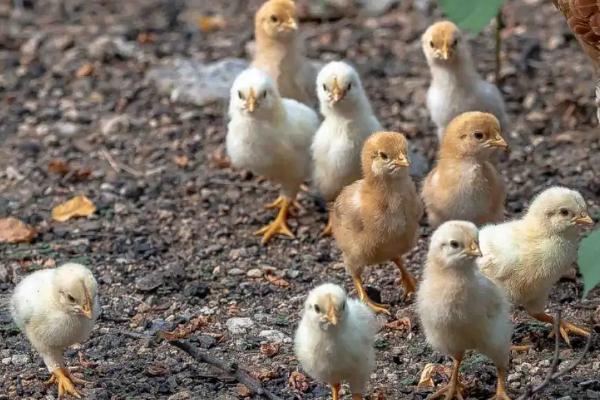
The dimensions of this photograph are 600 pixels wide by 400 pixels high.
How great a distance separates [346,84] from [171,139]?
2.03 meters

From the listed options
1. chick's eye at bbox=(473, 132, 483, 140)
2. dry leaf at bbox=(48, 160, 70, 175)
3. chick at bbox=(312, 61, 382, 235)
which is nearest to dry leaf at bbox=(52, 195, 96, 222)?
dry leaf at bbox=(48, 160, 70, 175)

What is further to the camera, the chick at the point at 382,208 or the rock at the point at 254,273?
the rock at the point at 254,273

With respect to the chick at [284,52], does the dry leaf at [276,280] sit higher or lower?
lower

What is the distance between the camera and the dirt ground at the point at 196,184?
464 cm

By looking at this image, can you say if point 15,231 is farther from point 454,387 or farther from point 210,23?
point 210,23

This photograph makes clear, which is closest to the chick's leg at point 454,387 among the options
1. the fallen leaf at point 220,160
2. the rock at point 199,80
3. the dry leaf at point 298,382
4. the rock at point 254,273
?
the dry leaf at point 298,382

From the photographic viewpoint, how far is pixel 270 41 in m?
6.48

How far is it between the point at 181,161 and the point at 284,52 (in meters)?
0.94

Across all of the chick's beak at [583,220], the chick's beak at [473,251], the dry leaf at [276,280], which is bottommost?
the dry leaf at [276,280]

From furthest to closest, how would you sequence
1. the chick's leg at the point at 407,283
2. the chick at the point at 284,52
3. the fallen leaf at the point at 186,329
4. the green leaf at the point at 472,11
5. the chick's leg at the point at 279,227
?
the chick at the point at 284,52 < the chick's leg at the point at 279,227 < the chick's leg at the point at 407,283 < the fallen leaf at the point at 186,329 < the green leaf at the point at 472,11

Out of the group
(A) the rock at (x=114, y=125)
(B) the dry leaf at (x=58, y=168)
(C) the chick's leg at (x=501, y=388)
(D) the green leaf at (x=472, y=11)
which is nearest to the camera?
(D) the green leaf at (x=472, y=11)

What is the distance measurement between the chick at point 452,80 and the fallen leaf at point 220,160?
1417mm

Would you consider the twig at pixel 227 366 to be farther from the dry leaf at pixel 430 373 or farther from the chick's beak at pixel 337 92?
the chick's beak at pixel 337 92

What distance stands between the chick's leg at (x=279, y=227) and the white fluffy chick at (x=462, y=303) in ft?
6.10
